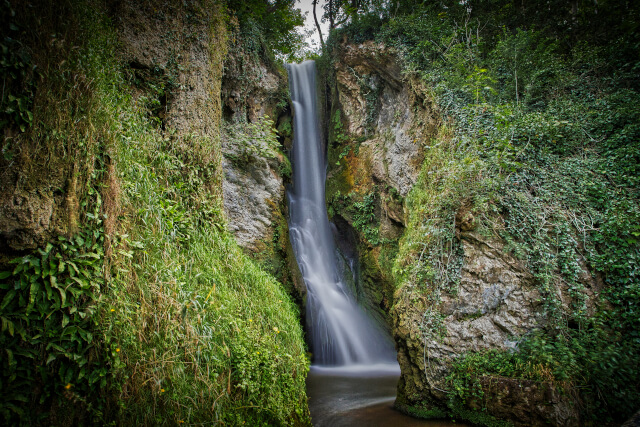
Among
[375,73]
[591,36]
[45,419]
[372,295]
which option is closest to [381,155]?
[375,73]

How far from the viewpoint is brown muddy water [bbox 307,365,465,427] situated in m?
4.81

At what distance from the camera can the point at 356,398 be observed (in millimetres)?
5809

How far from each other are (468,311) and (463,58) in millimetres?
6580

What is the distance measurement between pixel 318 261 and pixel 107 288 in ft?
23.6

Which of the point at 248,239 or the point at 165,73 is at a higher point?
the point at 165,73

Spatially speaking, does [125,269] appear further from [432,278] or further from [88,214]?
[432,278]

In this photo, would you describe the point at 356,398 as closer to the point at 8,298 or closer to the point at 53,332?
the point at 53,332

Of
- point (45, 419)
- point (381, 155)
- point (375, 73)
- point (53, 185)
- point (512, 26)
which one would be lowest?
point (45, 419)

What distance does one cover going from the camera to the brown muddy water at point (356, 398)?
15.8ft

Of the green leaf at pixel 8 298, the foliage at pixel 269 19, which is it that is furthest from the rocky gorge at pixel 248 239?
the foliage at pixel 269 19

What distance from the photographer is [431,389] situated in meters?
4.91

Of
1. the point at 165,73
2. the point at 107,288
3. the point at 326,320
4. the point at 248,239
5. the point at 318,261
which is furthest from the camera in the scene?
the point at 318,261

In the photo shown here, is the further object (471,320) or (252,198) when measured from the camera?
(252,198)

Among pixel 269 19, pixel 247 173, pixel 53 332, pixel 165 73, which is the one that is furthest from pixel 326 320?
pixel 269 19
